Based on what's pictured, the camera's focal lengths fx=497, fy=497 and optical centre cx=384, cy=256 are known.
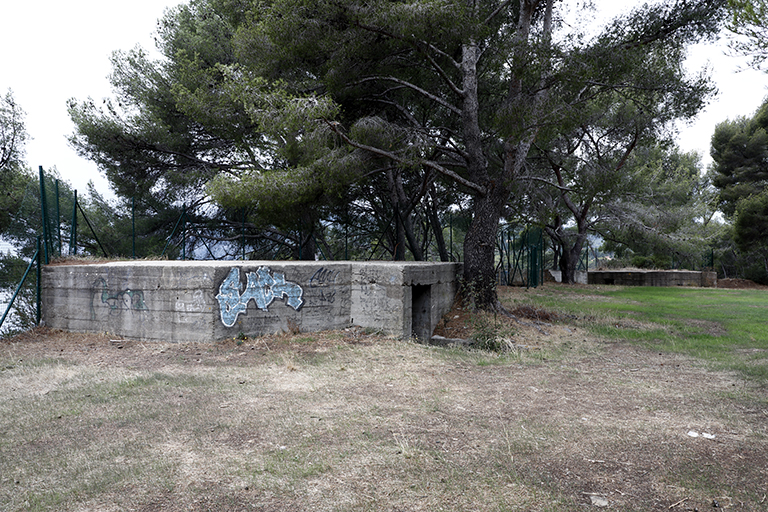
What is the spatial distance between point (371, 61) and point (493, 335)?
6037 mm

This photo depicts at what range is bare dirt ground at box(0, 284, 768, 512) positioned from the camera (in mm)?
3066

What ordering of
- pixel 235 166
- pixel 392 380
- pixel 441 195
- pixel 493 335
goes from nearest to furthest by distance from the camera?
pixel 392 380
pixel 493 335
pixel 235 166
pixel 441 195

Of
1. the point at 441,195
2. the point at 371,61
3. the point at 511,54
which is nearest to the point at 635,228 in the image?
the point at 441,195

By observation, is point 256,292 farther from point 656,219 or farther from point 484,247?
point 656,219

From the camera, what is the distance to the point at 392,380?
6.04 metres

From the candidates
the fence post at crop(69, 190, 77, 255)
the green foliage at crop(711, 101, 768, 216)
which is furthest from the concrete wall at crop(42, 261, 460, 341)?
the green foliage at crop(711, 101, 768, 216)

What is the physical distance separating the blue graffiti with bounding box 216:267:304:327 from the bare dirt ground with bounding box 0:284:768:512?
702mm

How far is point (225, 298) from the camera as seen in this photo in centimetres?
795

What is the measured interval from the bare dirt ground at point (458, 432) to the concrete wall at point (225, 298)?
25.5 inches

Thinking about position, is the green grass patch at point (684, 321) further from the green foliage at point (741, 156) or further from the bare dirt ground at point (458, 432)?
the green foliage at point (741, 156)

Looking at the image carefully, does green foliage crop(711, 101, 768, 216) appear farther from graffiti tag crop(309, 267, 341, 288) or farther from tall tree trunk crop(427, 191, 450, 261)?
graffiti tag crop(309, 267, 341, 288)

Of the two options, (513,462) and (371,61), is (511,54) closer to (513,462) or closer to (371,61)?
(371,61)

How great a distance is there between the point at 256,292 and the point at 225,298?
500 millimetres

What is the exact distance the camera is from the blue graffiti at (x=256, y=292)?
795 centimetres
